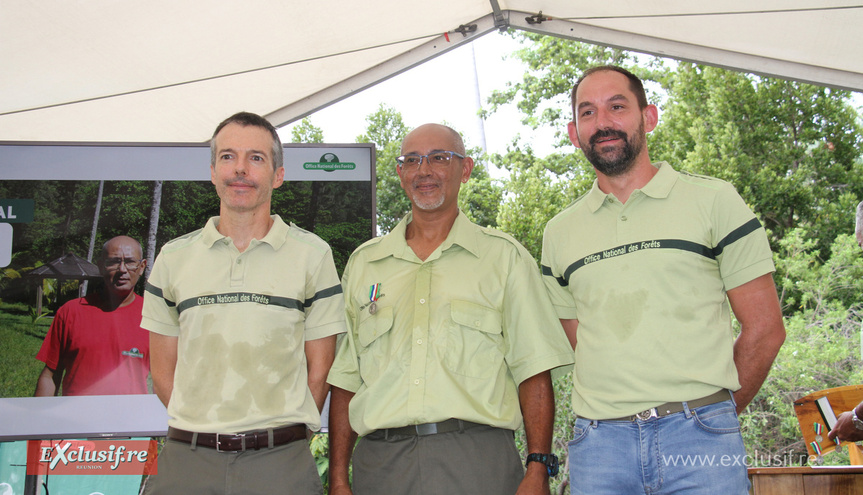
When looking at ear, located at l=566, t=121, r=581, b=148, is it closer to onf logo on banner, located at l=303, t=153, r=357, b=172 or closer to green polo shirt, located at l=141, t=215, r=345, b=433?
green polo shirt, located at l=141, t=215, r=345, b=433

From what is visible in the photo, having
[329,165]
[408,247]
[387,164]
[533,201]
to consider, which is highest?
[387,164]

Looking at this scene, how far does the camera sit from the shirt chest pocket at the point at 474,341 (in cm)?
260

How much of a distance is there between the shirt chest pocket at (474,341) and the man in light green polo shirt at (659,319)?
0.31 meters

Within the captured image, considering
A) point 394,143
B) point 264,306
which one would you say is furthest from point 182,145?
point 394,143

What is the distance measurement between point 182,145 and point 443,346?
216 centimetres

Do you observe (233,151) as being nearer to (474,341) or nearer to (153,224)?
(474,341)

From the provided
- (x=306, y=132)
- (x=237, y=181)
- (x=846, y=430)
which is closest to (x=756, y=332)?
(x=237, y=181)

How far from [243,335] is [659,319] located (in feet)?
4.55

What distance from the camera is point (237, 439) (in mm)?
2363

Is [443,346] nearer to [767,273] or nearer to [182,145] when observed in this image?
[767,273]

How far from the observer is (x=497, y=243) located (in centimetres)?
286

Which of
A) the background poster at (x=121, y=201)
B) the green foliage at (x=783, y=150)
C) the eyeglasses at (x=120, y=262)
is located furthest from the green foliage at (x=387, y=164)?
the eyeglasses at (x=120, y=262)

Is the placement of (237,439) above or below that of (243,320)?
below

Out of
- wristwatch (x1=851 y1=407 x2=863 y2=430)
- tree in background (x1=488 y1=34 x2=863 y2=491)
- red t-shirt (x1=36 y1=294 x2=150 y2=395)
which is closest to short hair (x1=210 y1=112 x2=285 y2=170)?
red t-shirt (x1=36 y1=294 x2=150 y2=395)
